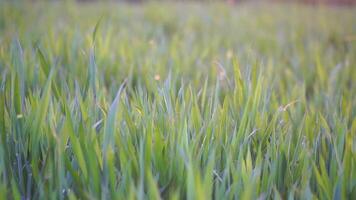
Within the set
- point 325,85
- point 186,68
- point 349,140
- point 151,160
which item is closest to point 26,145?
point 151,160

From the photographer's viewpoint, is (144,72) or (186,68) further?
(186,68)

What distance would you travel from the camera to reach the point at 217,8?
3.64 metres

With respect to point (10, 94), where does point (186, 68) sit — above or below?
below

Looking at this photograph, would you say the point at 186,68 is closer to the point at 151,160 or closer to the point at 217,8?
the point at 151,160

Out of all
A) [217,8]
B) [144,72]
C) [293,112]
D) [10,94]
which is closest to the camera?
[10,94]

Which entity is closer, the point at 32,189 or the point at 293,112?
the point at 32,189

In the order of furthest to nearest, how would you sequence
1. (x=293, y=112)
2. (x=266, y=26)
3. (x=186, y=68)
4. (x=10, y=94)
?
1. (x=266, y=26)
2. (x=186, y=68)
3. (x=293, y=112)
4. (x=10, y=94)

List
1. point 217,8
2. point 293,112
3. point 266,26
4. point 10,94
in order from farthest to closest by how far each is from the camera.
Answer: point 217,8, point 266,26, point 293,112, point 10,94

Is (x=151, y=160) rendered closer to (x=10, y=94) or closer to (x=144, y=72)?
(x=10, y=94)

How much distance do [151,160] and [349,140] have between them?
363mm

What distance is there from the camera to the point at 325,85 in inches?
56.7

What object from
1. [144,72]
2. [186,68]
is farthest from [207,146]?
[186,68]

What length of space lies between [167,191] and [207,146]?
0.37 feet

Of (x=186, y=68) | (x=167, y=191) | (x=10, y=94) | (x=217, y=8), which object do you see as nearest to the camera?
(x=167, y=191)
